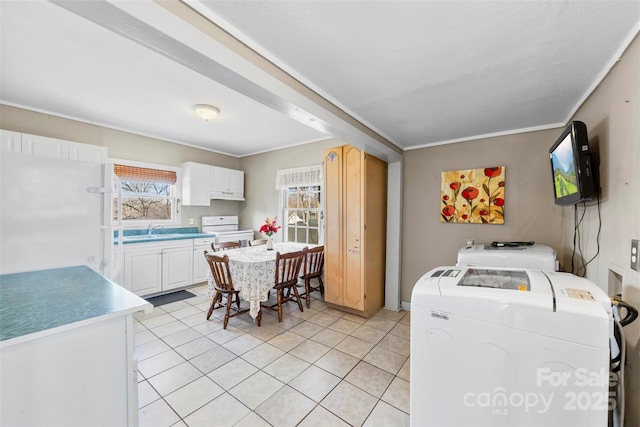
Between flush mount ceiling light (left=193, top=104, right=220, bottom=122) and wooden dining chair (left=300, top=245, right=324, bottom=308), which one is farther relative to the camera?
wooden dining chair (left=300, top=245, right=324, bottom=308)

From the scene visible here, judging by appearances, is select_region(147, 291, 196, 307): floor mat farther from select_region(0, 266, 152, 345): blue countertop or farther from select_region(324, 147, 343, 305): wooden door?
select_region(324, 147, 343, 305): wooden door

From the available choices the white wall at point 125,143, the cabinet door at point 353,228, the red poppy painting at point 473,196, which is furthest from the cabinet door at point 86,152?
the red poppy painting at point 473,196

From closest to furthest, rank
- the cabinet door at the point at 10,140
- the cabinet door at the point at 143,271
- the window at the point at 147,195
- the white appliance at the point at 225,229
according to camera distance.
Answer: the cabinet door at the point at 10,140 → the cabinet door at the point at 143,271 → the window at the point at 147,195 → the white appliance at the point at 225,229

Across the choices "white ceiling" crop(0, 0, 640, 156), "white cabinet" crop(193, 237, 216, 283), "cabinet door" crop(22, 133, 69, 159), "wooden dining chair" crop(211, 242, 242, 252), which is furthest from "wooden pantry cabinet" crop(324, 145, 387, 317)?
"cabinet door" crop(22, 133, 69, 159)

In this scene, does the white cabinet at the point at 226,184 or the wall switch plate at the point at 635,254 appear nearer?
the wall switch plate at the point at 635,254

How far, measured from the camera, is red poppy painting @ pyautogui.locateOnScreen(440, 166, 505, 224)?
9.34 ft

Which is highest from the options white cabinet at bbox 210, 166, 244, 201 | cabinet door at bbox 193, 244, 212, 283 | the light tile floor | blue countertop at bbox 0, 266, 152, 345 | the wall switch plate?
white cabinet at bbox 210, 166, 244, 201

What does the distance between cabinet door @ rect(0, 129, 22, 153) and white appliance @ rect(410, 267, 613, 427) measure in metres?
4.19

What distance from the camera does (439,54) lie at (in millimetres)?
Result: 1479

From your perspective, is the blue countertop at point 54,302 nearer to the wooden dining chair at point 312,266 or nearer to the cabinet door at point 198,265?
the wooden dining chair at point 312,266

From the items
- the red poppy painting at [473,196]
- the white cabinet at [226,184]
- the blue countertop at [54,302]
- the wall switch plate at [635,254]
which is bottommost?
the blue countertop at [54,302]

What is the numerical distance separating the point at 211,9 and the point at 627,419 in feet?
9.22

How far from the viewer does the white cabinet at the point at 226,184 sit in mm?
4746

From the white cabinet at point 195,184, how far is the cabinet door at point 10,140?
1.91 m
